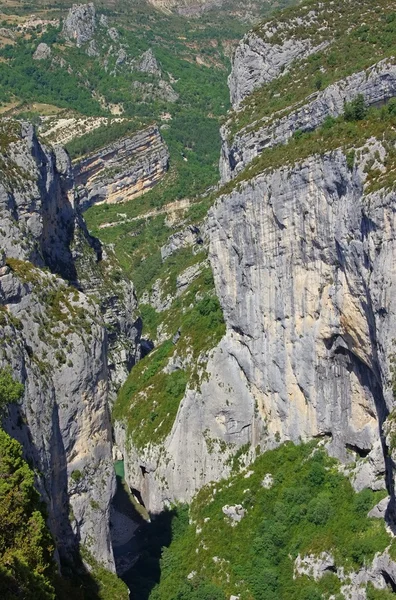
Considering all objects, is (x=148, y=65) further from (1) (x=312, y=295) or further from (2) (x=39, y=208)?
(1) (x=312, y=295)

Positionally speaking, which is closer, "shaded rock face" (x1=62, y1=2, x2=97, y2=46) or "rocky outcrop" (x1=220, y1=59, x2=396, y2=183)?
"rocky outcrop" (x1=220, y1=59, x2=396, y2=183)

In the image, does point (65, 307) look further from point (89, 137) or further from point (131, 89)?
point (131, 89)

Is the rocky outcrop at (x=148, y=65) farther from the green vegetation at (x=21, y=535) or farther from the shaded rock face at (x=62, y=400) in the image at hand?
the green vegetation at (x=21, y=535)

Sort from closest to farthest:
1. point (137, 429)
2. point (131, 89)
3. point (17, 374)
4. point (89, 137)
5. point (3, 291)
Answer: point (17, 374) → point (3, 291) → point (137, 429) → point (89, 137) → point (131, 89)

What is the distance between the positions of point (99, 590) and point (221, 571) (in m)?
9.89

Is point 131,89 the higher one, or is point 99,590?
point 131,89

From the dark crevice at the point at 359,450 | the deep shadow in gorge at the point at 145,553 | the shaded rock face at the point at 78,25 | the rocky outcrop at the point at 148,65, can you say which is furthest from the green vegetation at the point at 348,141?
the shaded rock face at the point at 78,25

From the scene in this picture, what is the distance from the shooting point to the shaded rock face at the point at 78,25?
581 ft

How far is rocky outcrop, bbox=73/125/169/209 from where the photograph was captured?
126375 mm

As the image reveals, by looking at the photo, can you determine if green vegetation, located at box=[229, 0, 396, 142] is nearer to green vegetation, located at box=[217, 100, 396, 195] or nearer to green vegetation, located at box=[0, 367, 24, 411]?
green vegetation, located at box=[217, 100, 396, 195]

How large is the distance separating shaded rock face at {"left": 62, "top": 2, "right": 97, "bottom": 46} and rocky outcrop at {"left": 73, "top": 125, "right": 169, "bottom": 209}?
54.6 m

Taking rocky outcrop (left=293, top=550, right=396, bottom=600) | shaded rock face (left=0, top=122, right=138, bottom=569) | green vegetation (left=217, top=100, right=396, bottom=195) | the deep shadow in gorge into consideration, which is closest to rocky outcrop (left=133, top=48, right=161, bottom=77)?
green vegetation (left=217, top=100, right=396, bottom=195)

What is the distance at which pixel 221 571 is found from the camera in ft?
156

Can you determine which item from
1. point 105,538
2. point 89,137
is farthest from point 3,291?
point 89,137
